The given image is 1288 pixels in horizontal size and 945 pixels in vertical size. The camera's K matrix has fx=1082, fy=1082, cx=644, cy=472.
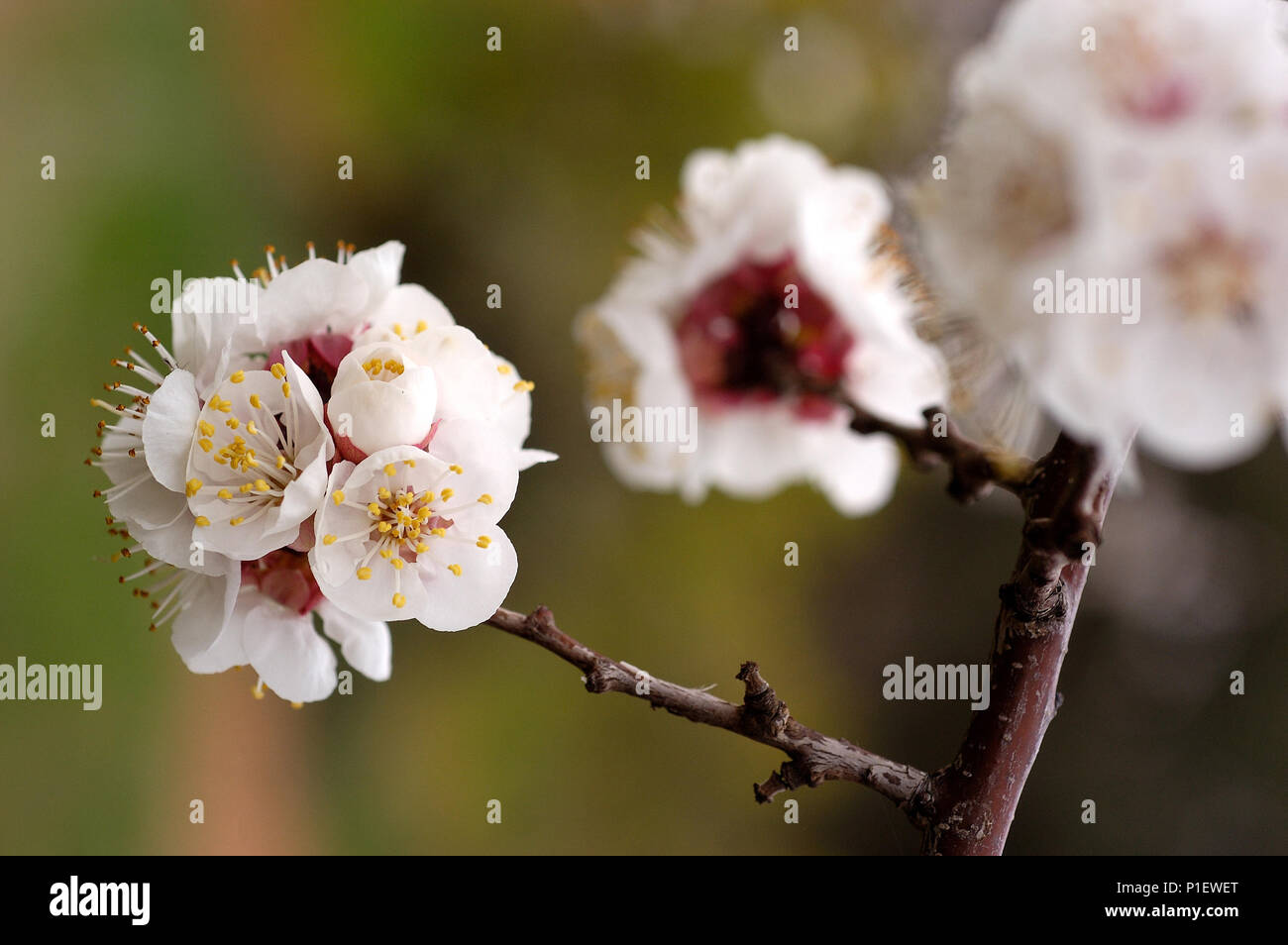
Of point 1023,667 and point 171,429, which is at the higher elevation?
point 171,429

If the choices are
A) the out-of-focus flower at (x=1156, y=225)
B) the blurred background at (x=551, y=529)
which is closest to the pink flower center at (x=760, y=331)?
the out-of-focus flower at (x=1156, y=225)

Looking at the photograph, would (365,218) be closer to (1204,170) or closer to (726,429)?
(726,429)

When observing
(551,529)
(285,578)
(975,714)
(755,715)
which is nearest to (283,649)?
(285,578)

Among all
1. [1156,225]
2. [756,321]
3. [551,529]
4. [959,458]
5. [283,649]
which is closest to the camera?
[1156,225]

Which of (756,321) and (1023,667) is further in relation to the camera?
(756,321)

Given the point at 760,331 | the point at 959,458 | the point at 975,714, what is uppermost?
the point at 760,331

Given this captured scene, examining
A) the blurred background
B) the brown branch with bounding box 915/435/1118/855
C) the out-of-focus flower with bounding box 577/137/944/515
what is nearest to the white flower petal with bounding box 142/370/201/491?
the out-of-focus flower with bounding box 577/137/944/515

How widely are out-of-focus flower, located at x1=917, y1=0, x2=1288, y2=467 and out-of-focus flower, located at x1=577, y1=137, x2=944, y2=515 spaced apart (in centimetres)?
30

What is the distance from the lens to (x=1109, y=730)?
6.41 feet

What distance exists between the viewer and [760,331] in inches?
28.4

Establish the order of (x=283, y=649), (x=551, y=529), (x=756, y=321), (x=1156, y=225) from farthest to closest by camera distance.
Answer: (x=551, y=529) → (x=756, y=321) → (x=283, y=649) → (x=1156, y=225)

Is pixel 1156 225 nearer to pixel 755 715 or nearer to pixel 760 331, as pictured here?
pixel 755 715

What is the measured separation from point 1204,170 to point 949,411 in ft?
0.68
